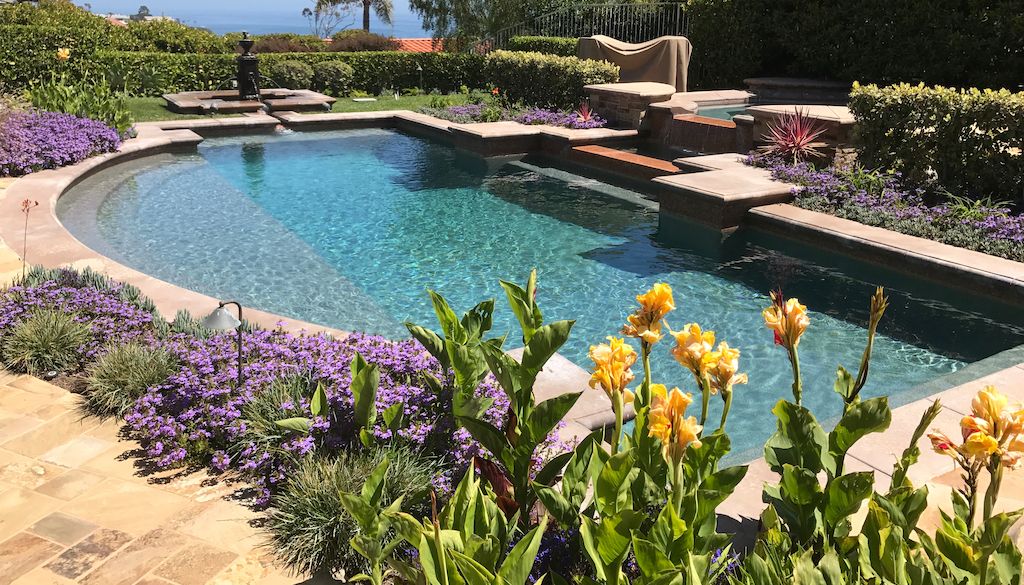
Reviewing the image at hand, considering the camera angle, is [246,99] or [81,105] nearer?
[81,105]

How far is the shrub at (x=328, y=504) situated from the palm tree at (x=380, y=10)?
45.1 meters

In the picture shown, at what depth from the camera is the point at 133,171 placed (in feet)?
38.0

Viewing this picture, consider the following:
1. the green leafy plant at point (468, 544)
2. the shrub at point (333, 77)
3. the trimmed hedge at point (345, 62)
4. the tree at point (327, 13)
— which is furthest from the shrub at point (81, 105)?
the tree at point (327, 13)

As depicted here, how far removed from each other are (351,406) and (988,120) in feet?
23.8

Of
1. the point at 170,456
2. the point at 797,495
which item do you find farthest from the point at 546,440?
the point at 170,456

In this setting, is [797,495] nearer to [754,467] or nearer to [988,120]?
[754,467]

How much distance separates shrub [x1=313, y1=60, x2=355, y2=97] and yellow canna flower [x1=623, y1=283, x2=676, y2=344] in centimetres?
1824

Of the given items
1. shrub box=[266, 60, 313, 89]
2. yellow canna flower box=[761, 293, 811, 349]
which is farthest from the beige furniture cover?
yellow canna flower box=[761, 293, 811, 349]

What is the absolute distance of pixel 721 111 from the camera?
16.4 metres

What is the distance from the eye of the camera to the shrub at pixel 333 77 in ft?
63.4

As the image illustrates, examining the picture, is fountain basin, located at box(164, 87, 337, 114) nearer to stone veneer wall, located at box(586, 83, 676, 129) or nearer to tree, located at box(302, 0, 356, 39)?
stone veneer wall, located at box(586, 83, 676, 129)

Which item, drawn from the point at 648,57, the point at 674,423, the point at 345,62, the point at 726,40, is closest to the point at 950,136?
the point at 674,423

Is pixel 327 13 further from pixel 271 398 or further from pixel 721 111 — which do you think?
pixel 271 398

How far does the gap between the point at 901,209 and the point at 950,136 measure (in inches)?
43.3
